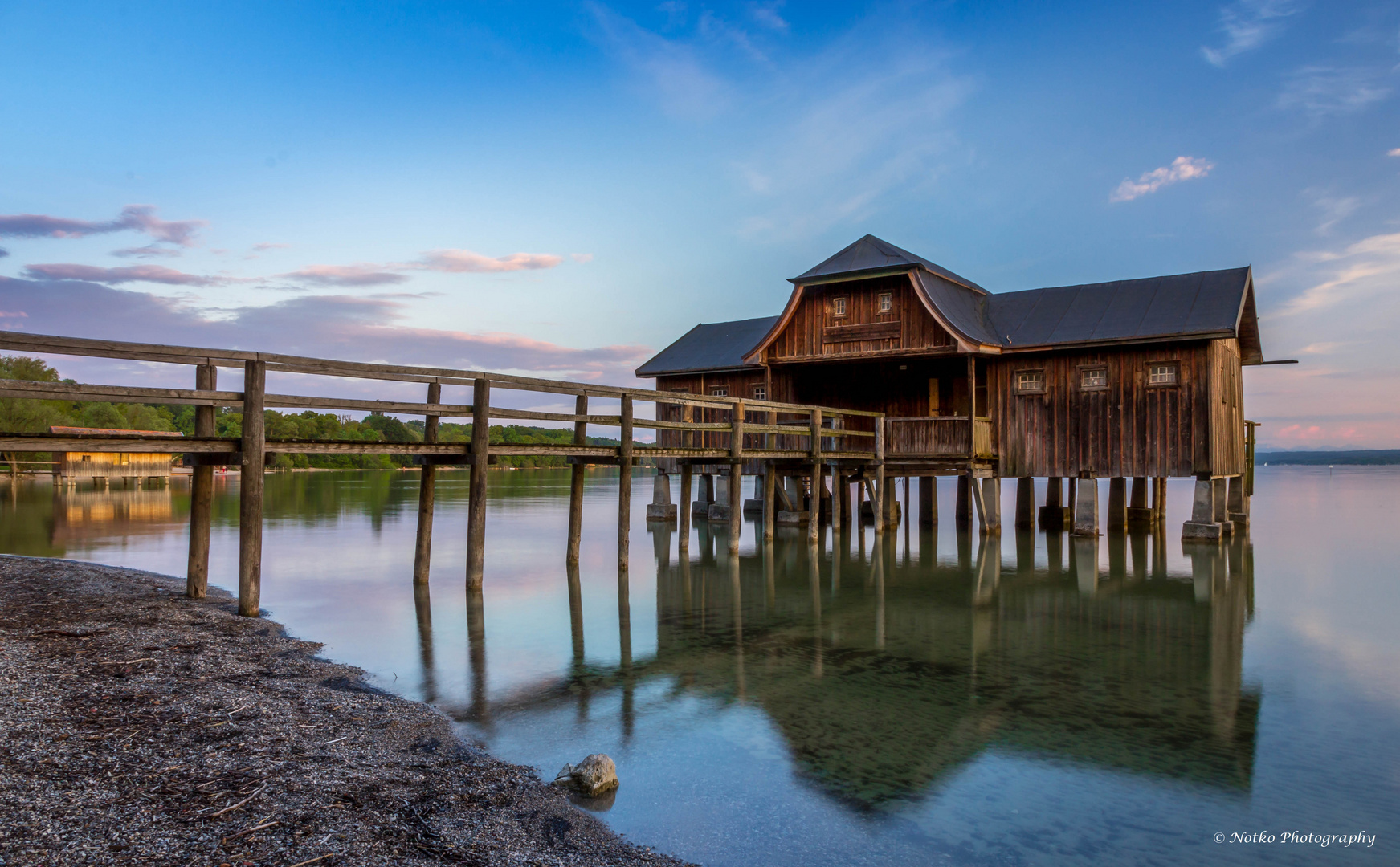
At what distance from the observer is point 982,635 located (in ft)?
35.3

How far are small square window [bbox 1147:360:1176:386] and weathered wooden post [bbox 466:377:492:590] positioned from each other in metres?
15.4

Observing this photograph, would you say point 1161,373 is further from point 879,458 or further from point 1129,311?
point 879,458

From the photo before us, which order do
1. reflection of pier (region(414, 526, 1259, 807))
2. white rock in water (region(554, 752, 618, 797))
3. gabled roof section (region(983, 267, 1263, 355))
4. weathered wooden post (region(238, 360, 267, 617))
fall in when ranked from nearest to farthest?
white rock in water (region(554, 752, 618, 797)) < reflection of pier (region(414, 526, 1259, 807)) < weathered wooden post (region(238, 360, 267, 617)) < gabled roof section (region(983, 267, 1263, 355))

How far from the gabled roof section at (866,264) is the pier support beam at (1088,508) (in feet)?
21.6

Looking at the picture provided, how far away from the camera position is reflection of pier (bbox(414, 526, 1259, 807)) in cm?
647

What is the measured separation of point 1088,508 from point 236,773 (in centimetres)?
2061

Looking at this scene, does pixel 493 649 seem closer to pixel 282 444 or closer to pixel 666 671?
pixel 666 671

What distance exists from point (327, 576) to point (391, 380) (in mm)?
5764

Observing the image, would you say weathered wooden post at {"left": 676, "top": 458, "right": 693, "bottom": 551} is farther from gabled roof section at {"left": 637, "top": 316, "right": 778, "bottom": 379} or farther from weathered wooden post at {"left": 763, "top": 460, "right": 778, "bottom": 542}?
gabled roof section at {"left": 637, "top": 316, "right": 778, "bottom": 379}

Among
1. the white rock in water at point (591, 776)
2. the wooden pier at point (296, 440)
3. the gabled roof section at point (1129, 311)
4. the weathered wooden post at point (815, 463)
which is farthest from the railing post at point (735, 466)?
the white rock in water at point (591, 776)

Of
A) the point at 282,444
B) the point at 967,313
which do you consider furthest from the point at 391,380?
the point at 967,313

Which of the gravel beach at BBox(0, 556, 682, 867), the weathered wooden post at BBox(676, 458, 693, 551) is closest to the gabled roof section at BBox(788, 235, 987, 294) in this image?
the weathered wooden post at BBox(676, 458, 693, 551)

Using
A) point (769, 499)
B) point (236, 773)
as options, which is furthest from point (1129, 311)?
point (236, 773)

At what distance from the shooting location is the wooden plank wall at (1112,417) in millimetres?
19328
